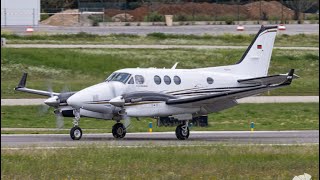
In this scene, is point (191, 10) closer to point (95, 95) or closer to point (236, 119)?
point (236, 119)

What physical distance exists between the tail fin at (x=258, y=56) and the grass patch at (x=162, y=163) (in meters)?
9.67

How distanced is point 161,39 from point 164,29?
9.72 meters

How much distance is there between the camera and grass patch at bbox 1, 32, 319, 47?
66938 mm

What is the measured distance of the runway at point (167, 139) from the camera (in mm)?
27719

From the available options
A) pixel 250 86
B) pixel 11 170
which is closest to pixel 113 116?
pixel 250 86

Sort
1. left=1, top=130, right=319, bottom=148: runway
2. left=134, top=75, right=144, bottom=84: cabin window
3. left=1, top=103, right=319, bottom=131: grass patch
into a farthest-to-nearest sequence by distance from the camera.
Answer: left=1, top=103, right=319, bottom=131: grass patch < left=134, top=75, right=144, bottom=84: cabin window < left=1, top=130, right=319, bottom=148: runway

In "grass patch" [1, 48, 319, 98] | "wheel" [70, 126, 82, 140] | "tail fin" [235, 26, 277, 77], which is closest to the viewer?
"wheel" [70, 126, 82, 140]

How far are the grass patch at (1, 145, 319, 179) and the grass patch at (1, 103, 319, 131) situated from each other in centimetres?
1220

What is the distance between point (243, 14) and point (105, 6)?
12.5m

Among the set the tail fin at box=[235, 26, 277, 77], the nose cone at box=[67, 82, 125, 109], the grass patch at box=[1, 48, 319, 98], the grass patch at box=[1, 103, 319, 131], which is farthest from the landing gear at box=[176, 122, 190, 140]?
the grass patch at box=[1, 48, 319, 98]

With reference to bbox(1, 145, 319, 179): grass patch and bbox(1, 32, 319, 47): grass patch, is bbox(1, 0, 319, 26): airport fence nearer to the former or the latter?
bbox(1, 32, 319, 47): grass patch

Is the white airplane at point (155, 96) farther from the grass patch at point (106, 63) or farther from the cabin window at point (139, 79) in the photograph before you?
the grass patch at point (106, 63)

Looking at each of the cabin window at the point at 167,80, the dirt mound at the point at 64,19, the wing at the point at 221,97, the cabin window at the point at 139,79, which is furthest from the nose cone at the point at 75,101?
the dirt mound at the point at 64,19

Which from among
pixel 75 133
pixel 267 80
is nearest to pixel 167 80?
pixel 267 80
